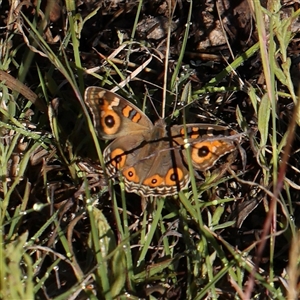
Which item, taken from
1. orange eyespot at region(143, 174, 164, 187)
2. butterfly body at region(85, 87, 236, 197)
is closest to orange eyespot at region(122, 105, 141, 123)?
butterfly body at region(85, 87, 236, 197)

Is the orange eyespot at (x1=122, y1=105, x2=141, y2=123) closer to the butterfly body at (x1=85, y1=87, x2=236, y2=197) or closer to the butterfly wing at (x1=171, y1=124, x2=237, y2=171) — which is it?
the butterfly body at (x1=85, y1=87, x2=236, y2=197)

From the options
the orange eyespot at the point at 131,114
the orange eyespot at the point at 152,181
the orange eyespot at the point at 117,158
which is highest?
the orange eyespot at the point at 131,114

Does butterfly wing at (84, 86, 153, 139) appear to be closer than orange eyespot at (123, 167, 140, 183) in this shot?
No

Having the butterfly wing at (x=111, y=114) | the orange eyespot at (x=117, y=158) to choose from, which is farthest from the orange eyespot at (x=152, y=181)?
the butterfly wing at (x=111, y=114)

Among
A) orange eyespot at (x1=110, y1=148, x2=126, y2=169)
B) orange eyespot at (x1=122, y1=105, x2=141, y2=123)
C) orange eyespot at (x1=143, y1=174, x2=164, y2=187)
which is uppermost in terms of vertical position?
orange eyespot at (x1=122, y1=105, x2=141, y2=123)

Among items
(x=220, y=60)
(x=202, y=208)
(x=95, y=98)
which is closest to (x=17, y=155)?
(x=95, y=98)

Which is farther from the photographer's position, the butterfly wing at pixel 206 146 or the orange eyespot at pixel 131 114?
the orange eyespot at pixel 131 114

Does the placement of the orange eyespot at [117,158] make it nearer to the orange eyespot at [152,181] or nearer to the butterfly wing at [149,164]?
the butterfly wing at [149,164]
